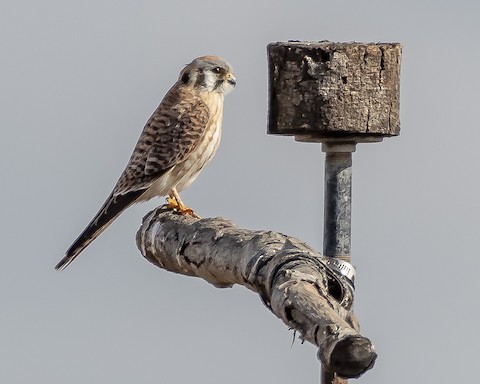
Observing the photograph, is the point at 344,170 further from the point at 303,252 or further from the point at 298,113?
the point at 303,252

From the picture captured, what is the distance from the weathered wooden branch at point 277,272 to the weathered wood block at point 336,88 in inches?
25.4

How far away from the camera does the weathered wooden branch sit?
4402 millimetres

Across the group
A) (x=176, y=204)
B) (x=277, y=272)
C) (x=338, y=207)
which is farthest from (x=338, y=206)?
(x=176, y=204)

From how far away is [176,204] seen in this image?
31.2 feet

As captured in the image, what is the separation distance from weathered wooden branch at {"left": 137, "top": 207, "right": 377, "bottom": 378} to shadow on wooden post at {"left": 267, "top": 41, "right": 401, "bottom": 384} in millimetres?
510

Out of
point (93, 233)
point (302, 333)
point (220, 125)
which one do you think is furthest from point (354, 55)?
point (220, 125)

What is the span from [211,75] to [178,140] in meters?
0.66

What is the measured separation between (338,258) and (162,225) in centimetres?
170

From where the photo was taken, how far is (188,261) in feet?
23.4

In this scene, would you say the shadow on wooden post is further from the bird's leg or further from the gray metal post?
the bird's leg

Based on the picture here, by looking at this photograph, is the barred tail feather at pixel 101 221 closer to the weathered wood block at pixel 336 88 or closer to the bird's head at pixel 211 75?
the bird's head at pixel 211 75

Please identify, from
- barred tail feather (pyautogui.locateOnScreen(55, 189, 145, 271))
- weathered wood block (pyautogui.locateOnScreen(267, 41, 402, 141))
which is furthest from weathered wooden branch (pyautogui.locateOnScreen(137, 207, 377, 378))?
barred tail feather (pyautogui.locateOnScreen(55, 189, 145, 271))

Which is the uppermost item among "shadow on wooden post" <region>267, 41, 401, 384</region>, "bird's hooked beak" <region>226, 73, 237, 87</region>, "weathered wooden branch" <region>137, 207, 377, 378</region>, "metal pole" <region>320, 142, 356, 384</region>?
"bird's hooked beak" <region>226, 73, 237, 87</region>

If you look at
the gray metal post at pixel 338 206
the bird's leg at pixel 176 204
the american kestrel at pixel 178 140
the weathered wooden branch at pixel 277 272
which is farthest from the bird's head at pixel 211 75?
the gray metal post at pixel 338 206
